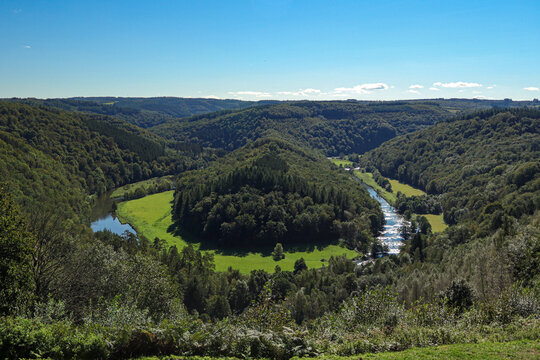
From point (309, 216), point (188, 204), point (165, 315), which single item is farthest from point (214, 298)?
point (188, 204)

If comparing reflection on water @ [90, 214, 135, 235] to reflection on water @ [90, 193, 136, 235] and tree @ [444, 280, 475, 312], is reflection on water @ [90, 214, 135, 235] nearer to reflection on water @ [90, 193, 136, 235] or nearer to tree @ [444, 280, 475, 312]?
reflection on water @ [90, 193, 136, 235]

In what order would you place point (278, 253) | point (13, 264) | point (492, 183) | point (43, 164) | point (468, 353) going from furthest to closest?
point (43, 164) < point (492, 183) < point (278, 253) < point (13, 264) < point (468, 353)

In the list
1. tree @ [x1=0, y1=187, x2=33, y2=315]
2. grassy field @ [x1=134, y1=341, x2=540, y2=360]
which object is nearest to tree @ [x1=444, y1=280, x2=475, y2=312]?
grassy field @ [x1=134, y1=341, x2=540, y2=360]

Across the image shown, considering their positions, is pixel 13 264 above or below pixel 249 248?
above

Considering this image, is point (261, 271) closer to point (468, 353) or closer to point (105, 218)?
point (468, 353)

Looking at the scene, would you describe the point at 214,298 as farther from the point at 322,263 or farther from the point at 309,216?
the point at 309,216

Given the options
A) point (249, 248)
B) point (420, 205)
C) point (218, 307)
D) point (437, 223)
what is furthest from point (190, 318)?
point (420, 205)
